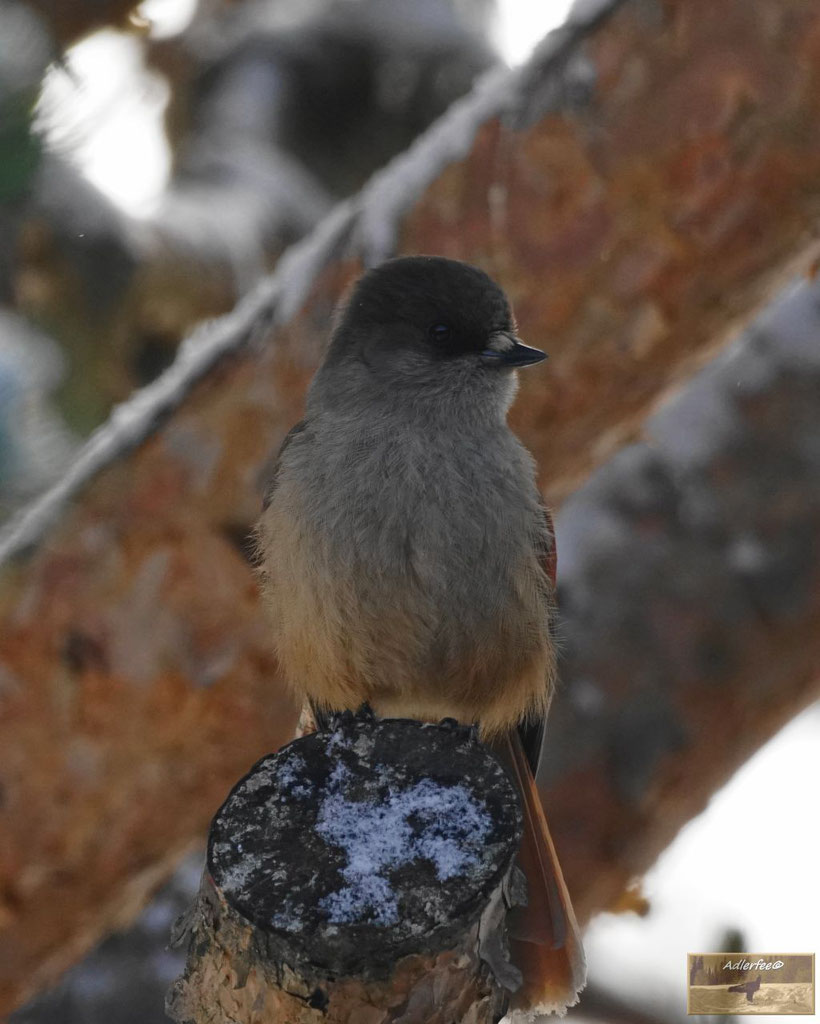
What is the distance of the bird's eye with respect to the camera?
3.76 m

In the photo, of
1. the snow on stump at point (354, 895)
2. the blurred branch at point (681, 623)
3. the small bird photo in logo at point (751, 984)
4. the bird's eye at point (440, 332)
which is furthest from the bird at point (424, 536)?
the blurred branch at point (681, 623)

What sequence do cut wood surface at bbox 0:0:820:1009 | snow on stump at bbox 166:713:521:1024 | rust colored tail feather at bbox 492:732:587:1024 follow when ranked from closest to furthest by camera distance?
snow on stump at bbox 166:713:521:1024 < rust colored tail feather at bbox 492:732:587:1024 < cut wood surface at bbox 0:0:820:1009

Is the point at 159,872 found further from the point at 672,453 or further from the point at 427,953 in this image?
the point at 427,953

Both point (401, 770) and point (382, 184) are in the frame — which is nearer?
point (401, 770)

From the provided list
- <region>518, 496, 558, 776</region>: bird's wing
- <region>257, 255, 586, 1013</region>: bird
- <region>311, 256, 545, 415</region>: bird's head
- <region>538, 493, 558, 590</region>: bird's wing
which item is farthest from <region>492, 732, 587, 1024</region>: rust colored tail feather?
<region>311, 256, 545, 415</region>: bird's head

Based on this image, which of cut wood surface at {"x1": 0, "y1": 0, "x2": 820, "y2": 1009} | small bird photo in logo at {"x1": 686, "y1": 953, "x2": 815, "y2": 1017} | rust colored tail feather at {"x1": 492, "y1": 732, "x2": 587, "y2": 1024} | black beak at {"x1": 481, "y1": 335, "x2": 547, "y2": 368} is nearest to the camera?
rust colored tail feather at {"x1": 492, "y1": 732, "x2": 587, "y2": 1024}

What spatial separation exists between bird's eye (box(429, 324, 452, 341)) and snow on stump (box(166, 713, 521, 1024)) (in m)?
1.65

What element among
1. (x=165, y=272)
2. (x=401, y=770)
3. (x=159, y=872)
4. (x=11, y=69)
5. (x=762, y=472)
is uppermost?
(x=165, y=272)

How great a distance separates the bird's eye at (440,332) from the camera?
3756 mm

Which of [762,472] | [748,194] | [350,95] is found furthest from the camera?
[350,95]

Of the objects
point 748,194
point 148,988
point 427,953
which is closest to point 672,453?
point 748,194

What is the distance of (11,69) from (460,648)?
194 cm

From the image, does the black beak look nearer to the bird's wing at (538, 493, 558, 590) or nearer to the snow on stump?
the bird's wing at (538, 493, 558, 590)

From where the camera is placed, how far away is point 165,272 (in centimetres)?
771
